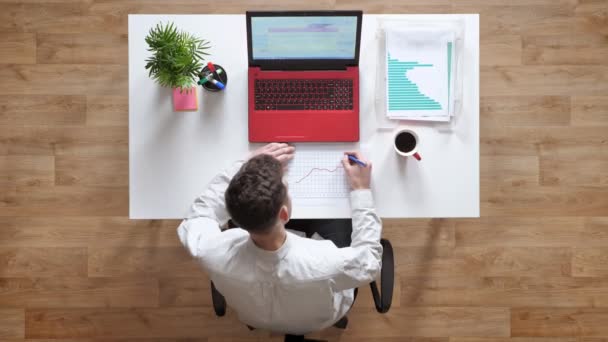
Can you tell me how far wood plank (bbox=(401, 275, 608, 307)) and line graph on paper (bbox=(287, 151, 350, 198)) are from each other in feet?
2.76

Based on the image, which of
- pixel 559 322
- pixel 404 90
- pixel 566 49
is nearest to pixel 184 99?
pixel 404 90

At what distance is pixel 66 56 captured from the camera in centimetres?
215

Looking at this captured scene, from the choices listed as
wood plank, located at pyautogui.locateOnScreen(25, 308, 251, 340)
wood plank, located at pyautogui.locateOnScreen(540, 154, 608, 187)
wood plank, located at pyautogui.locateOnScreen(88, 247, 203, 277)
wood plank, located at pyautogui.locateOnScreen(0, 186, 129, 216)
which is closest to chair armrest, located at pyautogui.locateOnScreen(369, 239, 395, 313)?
wood plank, located at pyautogui.locateOnScreen(25, 308, 251, 340)

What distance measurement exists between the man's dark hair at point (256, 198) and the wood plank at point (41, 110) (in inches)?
55.4

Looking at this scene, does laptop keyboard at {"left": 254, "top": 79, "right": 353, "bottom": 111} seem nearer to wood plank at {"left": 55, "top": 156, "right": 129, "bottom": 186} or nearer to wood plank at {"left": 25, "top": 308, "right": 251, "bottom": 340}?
wood plank at {"left": 55, "top": 156, "right": 129, "bottom": 186}

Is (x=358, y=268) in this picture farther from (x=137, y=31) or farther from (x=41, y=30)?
(x=41, y=30)

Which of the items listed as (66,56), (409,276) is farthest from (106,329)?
(409,276)

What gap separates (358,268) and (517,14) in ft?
5.21

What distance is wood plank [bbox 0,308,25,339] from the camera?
84.5 inches

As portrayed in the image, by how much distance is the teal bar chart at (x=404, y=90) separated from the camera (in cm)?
153

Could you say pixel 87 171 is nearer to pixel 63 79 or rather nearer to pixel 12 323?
pixel 63 79

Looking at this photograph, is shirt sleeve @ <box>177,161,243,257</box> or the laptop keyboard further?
the laptop keyboard

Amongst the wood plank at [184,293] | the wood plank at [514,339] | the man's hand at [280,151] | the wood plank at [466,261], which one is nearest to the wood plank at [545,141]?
the wood plank at [466,261]

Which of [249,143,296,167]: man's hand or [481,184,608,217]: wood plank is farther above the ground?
[249,143,296,167]: man's hand
